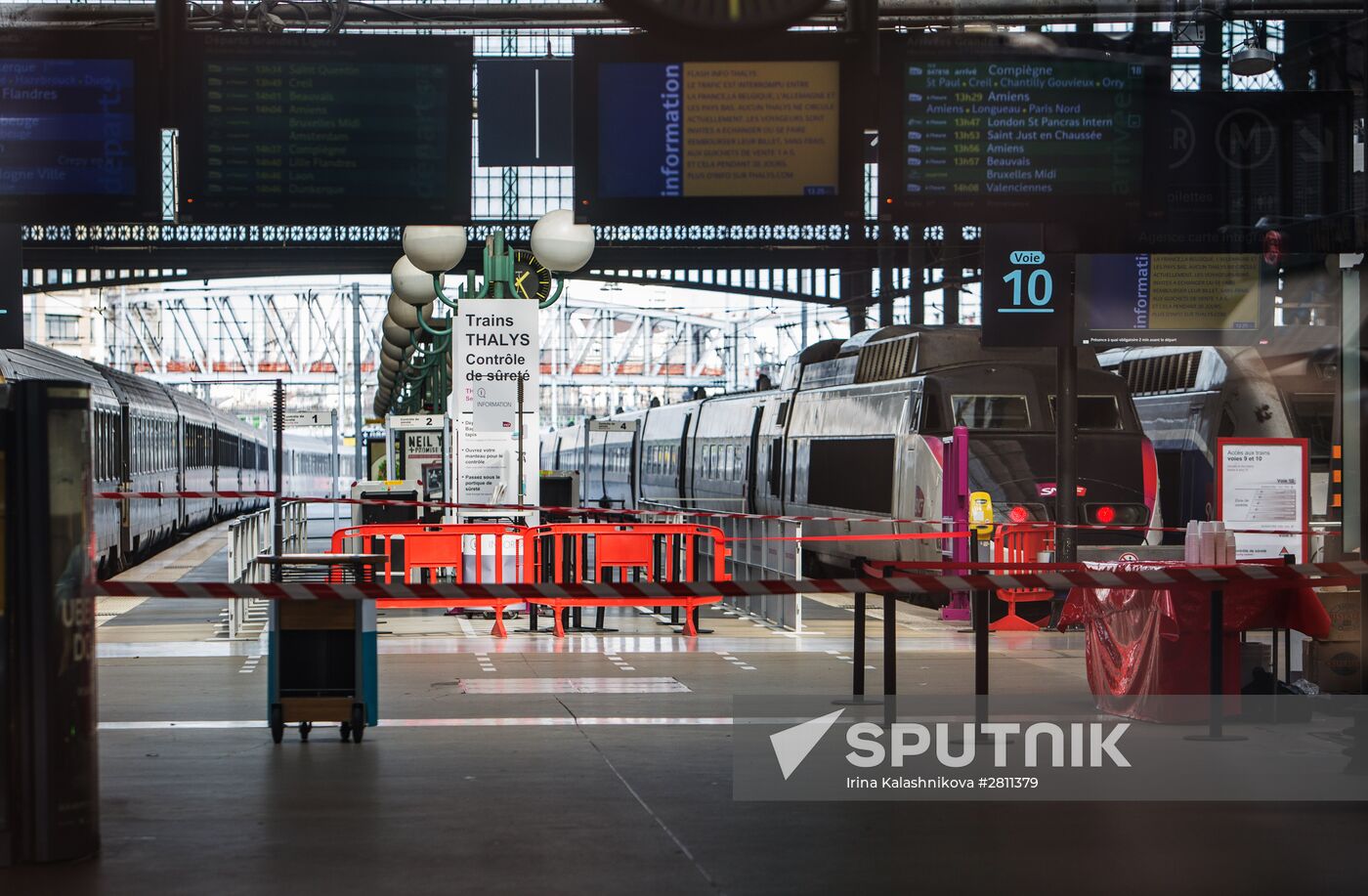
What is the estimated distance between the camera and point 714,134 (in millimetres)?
10133

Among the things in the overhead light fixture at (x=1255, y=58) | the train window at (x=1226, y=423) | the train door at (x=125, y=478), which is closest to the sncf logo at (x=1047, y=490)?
the train window at (x=1226, y=423)

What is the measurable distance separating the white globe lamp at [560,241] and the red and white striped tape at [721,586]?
11254mm

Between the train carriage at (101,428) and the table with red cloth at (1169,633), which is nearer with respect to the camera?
the table with red cloth at (1169,633)

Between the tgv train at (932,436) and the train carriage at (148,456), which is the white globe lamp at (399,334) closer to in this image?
the train carriage at (148,456)

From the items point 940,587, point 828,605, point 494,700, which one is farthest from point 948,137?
point 828,605

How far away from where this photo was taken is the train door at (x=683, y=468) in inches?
1516

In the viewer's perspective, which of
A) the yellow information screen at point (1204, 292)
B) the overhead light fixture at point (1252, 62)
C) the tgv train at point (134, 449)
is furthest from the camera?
the yellow information screen at point (1204, 292)

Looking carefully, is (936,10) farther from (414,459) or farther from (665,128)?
(414,459)

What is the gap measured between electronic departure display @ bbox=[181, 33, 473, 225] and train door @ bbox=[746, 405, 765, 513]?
67.0ft

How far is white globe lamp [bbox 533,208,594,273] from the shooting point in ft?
66.4

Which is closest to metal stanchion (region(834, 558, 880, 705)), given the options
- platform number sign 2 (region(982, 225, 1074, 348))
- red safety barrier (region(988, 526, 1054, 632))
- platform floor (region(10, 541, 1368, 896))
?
platform floor (region(10, 541, 1368, 896))

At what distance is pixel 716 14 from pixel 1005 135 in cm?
368

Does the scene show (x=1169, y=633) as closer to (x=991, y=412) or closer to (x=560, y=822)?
(x=560, y=822)

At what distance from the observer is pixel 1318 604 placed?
33.1 ft
